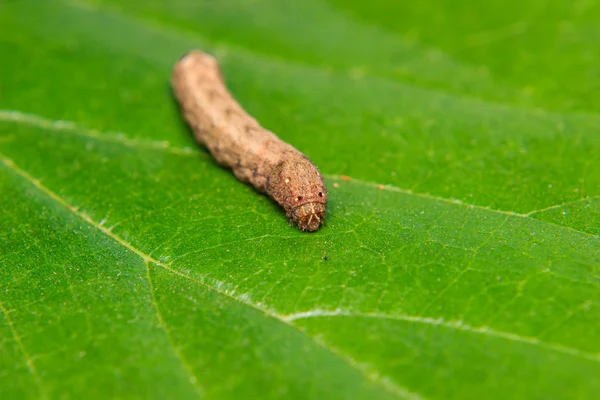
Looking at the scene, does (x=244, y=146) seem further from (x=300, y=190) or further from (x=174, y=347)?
(x=174, y=347)

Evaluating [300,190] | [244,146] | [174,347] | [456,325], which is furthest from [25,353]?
[456,325]

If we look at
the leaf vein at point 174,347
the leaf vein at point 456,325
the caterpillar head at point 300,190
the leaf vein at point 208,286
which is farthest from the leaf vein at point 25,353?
the caterpillar head at point 300,190

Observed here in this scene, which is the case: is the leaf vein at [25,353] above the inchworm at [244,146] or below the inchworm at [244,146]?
below

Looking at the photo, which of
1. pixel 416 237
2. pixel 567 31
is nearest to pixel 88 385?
pixel 416 237

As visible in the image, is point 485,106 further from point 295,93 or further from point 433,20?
point 295,93

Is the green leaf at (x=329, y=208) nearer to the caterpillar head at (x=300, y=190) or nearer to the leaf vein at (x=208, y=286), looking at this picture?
the leaf vein at (x=208, y=286)

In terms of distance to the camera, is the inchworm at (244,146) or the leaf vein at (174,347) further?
the inchworm at (244,146)

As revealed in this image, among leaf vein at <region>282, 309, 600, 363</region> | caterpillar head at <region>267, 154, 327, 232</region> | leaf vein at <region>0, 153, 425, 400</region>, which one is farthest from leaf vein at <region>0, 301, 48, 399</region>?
caterpillar head at <region>267, 154, 327, 232</region>

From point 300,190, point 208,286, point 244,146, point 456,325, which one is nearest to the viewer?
point 456,325
